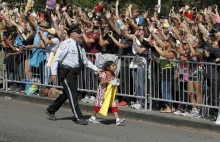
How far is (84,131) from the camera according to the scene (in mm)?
10742

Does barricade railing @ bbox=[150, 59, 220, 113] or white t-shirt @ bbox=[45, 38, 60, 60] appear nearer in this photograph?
barricade railing @ bbox=[150, 59, 220, 113]

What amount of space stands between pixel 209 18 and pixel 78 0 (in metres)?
16.2

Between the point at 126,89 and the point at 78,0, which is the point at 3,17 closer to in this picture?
the point at 126,89

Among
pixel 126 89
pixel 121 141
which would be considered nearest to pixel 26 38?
pixel 126 89

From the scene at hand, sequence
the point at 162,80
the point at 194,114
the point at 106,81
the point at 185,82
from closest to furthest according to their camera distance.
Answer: the point at 106,81, the point at 194,114, the point at 185,82, the point at 162,80

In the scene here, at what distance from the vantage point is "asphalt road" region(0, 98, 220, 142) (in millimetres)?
10055

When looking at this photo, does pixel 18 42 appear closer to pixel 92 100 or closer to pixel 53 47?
pixel 53 47

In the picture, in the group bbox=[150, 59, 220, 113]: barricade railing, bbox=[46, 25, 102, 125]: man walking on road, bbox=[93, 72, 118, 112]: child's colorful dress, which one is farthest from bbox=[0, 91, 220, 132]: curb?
bbox=[46, 25, 102, 125]: man walking on road

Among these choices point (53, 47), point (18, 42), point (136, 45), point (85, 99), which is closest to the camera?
point (136, 45)

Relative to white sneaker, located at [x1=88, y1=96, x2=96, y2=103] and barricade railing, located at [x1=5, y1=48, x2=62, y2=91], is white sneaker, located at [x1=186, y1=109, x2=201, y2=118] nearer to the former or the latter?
white sneaker, located at [x1=88, y1=96, x2=96, y2=103]

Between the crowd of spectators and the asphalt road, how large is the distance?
0.93 meters

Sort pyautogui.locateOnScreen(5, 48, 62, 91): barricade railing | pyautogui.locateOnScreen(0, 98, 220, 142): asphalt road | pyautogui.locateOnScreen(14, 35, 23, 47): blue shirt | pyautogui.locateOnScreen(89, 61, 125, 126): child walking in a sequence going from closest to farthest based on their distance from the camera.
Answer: pyautogui.locateOnScreen(0, 98, 220, 142): asphalt road < pyautogui.locateOnScreen(89, 61, 125, 126): child walking < pyautogui.locateOnScreen(5, 48, 62, 91): barricade railing < pyautogui.locateOnScreen(14, 35, 23, 47): blue shirt

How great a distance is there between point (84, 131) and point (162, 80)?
246 cm

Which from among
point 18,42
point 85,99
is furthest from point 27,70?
point 85,99
